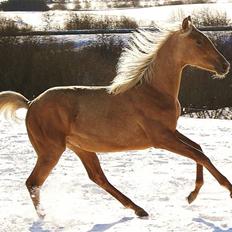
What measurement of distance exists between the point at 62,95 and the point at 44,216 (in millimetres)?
980

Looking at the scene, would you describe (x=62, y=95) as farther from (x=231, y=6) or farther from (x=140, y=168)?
(x=231, y=6)

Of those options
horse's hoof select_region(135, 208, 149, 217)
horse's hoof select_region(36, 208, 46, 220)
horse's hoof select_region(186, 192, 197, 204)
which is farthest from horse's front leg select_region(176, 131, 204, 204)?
horse's hoof select_region(36, 208, 46, 220)

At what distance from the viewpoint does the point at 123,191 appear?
18.6ft

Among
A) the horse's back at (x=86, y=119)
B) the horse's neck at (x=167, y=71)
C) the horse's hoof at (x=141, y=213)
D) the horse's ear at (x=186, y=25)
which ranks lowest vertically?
the horse's hoof at (x=141, y=213)

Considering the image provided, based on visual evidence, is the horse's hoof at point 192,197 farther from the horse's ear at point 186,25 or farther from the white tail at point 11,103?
the white tail at point 11,103

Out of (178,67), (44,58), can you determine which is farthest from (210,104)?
(178,67)

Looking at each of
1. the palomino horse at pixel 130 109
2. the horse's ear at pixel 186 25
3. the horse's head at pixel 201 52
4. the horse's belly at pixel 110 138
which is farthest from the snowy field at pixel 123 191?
the horse's ear at pixel 186 25

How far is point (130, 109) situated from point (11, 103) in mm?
1161

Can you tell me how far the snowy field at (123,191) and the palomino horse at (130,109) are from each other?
0.18 meters

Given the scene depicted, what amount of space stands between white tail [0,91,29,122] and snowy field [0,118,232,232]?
769 millimetres

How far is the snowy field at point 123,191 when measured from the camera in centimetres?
438

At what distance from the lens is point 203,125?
9969mm

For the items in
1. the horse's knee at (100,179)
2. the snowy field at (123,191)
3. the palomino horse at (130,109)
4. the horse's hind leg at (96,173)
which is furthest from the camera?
the horse's knee at (100,179)

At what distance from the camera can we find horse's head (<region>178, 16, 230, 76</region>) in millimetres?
4625
